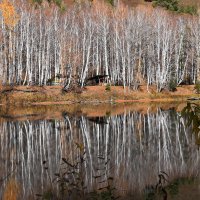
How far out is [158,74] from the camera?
70250mm

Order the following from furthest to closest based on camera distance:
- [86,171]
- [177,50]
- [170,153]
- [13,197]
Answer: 1. [177,50]
2. [170,153]
3. [86,171]
4. [13,197]

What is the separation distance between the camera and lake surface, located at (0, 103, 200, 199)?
1434 centimetres

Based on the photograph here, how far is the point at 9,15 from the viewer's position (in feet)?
211

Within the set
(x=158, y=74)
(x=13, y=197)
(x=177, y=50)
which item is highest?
(x=177, y=50)

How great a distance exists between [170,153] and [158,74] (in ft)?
166

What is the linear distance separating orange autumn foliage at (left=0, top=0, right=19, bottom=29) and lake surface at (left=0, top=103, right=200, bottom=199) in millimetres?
32427

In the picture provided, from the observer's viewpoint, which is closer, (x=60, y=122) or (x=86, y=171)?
(x=86, y=171)

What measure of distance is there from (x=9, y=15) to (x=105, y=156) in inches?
1960

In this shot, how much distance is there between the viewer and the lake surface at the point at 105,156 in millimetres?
14336

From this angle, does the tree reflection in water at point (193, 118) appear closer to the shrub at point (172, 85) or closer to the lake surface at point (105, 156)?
the lake surface at point (105, 156)

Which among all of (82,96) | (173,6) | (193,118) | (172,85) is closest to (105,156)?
(193,118)

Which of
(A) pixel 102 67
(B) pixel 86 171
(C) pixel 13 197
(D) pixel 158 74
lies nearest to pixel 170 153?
(B) pixel 86 171

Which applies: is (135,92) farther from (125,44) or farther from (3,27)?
(3,27)

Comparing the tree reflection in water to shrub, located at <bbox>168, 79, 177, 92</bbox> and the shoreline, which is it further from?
shrub, located at <bbox>168, 79, 177, 92</bbox>
